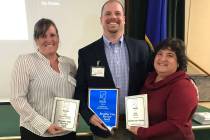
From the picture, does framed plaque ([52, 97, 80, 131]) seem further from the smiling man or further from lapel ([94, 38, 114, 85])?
lapel ([94, 38, 114, 85])

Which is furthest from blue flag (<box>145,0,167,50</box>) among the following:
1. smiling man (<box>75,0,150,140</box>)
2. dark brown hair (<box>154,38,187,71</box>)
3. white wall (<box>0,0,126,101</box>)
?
dark brown hair (<box>154,38,187,71</box>)

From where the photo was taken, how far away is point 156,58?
6.68 ft

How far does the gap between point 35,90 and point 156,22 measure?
2.22 meters

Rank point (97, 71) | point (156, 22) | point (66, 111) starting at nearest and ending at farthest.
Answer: point (66, 111) → point (97, 71) → point (156, 22)

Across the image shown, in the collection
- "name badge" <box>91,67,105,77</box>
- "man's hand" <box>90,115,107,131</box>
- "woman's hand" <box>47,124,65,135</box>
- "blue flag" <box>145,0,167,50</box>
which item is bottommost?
"woman's hand" <box>47,124,65,135</box>

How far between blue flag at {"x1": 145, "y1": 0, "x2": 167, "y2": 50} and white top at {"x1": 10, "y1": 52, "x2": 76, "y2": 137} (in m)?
1.98

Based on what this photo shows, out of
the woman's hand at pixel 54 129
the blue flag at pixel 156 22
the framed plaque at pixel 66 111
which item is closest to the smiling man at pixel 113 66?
the framed plaque at pixel 66 111

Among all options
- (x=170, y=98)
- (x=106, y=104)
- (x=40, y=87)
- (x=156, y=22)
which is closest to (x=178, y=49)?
(x=170, y=98)

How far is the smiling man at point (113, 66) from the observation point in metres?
2.13

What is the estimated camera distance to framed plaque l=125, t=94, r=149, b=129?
1942 mm

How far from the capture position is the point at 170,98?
73.7 inches

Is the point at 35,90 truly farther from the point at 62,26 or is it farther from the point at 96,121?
the point at 62,26

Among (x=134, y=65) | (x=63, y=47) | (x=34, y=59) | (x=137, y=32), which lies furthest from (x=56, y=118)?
(x=137, y=32)

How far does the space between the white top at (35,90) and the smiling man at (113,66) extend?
0.17 metres
